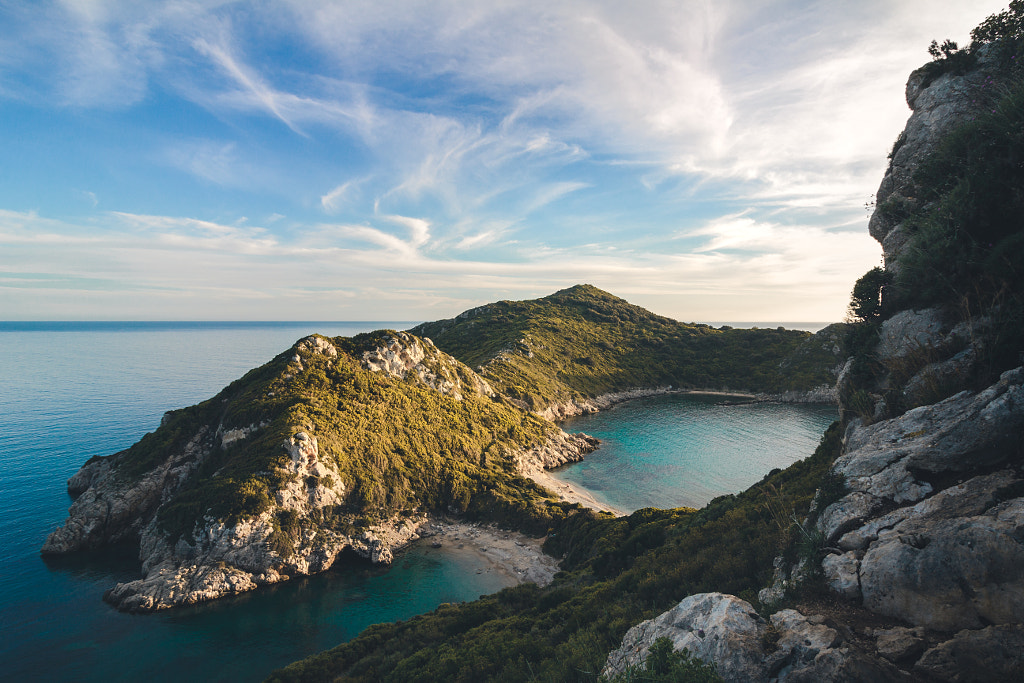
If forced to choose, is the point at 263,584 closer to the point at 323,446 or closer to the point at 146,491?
the point at 323,446

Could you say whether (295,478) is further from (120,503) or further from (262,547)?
(120,503)

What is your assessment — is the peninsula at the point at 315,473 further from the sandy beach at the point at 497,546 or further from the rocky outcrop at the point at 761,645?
the rocky outcrop at the point at 761,645

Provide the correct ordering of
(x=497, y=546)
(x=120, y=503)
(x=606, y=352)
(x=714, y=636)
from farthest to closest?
(x=606, y=352) < (x=497, y=546) < (x=120, y=503) < (x=714, y=636)

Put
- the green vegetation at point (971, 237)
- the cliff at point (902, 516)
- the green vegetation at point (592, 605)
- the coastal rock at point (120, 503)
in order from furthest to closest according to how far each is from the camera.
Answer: the coastal rock at point (120, 503), the green vegetation at point (592, 605), the green vegetation at point (971, 237), the cliff at point (902, 516)

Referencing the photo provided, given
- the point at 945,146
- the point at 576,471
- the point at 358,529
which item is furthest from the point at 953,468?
the point at 576,471

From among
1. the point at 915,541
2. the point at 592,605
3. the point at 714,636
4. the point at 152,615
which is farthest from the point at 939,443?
the point at 152,615

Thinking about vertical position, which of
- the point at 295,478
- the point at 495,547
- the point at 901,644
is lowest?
the point at 495,547

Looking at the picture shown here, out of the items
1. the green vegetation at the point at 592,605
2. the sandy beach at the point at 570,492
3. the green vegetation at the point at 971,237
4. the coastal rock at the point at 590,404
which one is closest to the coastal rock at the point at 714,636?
the green vegetation at the point at 592,605

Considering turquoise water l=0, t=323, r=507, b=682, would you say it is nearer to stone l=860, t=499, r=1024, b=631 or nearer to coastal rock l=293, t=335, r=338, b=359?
coastal rock l=293, t=335, r=338, b=359
